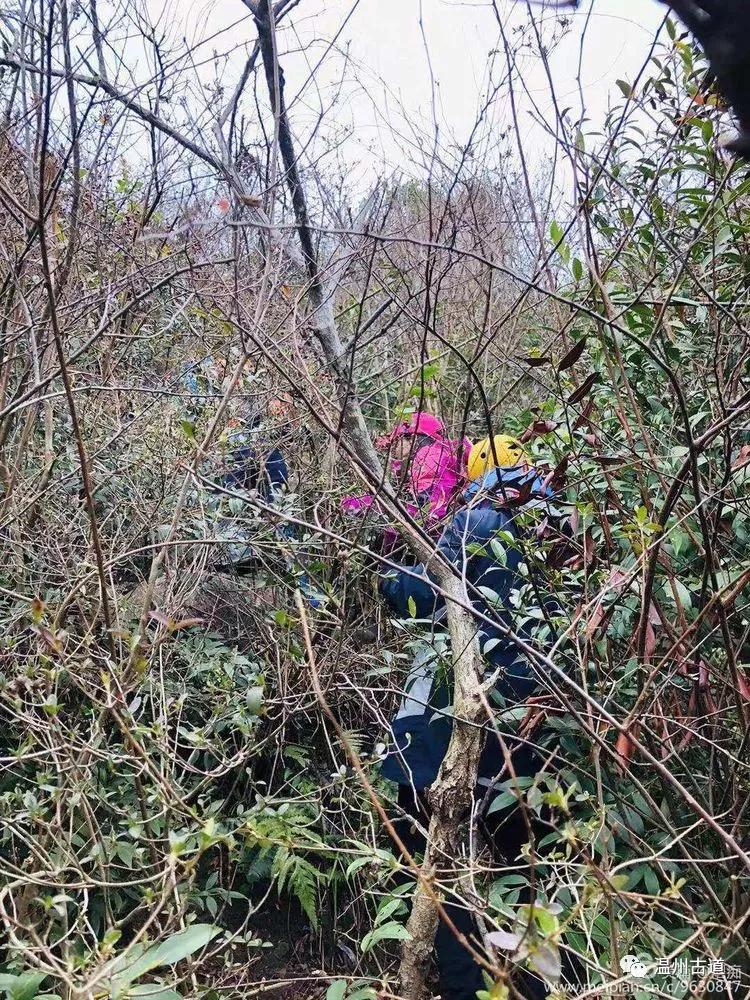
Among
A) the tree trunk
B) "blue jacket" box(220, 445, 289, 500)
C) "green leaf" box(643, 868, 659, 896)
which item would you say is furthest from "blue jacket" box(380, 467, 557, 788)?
"blue jacket" box(220, 445, 289, 500)

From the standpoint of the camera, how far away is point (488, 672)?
2.35 m

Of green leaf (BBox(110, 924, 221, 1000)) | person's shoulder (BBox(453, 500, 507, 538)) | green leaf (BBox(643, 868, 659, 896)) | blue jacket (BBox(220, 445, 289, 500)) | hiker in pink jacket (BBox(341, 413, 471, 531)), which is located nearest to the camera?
green leaf (BBox(110, 924, 221, 1000))

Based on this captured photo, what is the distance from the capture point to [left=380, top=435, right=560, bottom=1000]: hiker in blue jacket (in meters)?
2.18

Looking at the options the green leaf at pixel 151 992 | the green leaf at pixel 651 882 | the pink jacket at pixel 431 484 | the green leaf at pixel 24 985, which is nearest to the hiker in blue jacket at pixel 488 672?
the pink jacket at pixel 431 484

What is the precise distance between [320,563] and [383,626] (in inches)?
15.7

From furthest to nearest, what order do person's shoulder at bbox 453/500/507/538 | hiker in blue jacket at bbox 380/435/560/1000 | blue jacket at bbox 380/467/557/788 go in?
1. person's shoulder at bbox 453/500/507/538
2. blue jacket at bbox 380/467/557/788
3. hiker in blue jacket at bbox 380/435/560/1000

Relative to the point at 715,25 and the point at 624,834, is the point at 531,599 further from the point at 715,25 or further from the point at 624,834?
the point at 715,25

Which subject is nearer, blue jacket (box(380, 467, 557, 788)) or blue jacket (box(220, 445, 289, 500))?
blue jacket (box(380, 467, 557, 788))

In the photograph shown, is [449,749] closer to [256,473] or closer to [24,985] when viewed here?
[24,985]

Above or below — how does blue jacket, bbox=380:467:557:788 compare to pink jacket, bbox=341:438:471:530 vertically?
below

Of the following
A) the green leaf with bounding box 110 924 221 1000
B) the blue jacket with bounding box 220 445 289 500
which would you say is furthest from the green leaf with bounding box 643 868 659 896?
the blue jacket with bounding box 220 445 289 500

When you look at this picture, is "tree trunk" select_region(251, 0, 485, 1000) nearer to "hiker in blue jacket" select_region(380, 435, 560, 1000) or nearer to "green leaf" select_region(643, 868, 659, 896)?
"hiker in blue jacket" select_region(380, 435, 560, 1000)

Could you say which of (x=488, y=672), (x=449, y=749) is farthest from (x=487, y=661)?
(x=449, y=749)

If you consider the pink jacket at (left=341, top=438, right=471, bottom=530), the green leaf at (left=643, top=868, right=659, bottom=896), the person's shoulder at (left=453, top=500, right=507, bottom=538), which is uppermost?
the pink jacket at (left=341, top=438, right=471, bottom=530)
